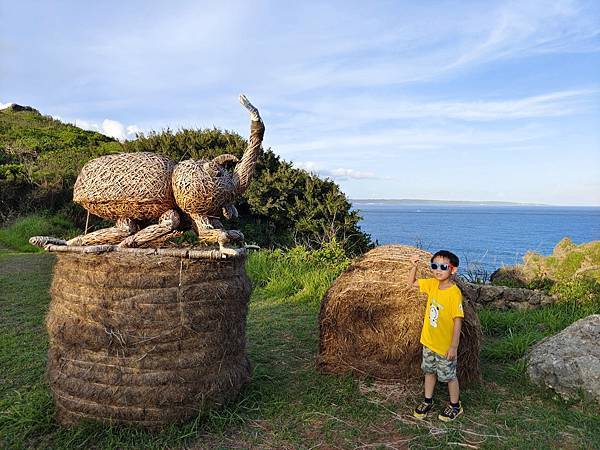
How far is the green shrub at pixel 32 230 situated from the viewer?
13.6 m

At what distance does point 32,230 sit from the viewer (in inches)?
563

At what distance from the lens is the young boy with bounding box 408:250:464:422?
3.94 metres

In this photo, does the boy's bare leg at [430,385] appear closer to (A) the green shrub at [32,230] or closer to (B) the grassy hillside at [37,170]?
(A) the green shrub at [32,230]

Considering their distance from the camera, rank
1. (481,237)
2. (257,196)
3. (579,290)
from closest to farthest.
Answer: (579,290) → (257,196) → (481,237)

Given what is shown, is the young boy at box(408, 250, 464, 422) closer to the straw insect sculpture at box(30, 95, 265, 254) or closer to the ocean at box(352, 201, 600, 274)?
the straw insect sculpture at box(30, 95, 265, 254)

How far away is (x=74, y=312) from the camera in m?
3.62

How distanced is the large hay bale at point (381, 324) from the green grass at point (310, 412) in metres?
0.24

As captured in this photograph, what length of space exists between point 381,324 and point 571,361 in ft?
6.04

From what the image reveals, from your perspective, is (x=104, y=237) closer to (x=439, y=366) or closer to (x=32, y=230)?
(x=439, y=366)

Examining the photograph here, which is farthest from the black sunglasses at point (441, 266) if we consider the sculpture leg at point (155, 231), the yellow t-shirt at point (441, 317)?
the sculpture leg at point (155, 231)

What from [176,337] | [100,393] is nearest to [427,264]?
[176,337]

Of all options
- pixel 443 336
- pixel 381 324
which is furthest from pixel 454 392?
pixel 381 324

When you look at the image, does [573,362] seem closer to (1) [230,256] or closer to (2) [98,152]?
(1) [230,256]

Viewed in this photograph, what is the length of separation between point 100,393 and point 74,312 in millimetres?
653
